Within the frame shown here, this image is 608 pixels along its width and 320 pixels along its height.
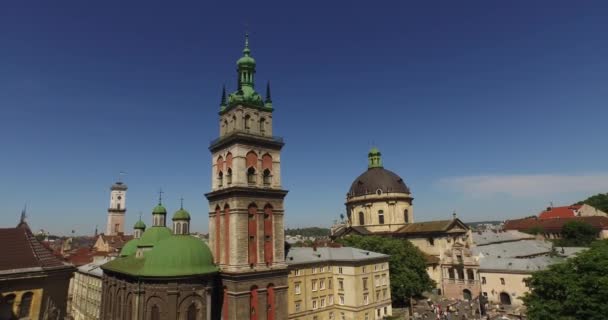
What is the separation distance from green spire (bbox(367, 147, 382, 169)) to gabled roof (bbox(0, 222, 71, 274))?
85784 millimetres

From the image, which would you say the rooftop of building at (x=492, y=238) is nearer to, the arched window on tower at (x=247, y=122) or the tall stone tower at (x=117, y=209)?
the arched window on tower at (x=247, y=122)

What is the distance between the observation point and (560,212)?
6029 inches

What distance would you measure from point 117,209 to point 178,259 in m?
114

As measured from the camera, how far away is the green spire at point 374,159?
4063 inches

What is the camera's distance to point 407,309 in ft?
210

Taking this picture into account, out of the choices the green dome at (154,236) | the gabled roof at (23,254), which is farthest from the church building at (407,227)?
the gabled roof at (23,254)

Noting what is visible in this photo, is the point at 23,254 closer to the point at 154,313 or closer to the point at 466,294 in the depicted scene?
the point at 154,313

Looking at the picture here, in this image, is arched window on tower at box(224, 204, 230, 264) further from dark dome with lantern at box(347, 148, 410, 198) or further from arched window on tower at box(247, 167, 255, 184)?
dark dome with lantern at box(347, 148, 410, 198)

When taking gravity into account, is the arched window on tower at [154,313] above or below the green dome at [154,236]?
below

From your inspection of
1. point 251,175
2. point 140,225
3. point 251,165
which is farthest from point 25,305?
point 140,225

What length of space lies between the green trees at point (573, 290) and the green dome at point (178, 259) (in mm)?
33349

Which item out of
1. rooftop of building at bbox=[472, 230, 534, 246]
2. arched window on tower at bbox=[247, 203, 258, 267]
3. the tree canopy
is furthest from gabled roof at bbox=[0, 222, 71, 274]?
the tree canopy

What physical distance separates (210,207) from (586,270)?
133 feet

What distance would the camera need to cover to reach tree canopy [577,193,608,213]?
15715 centimetres
